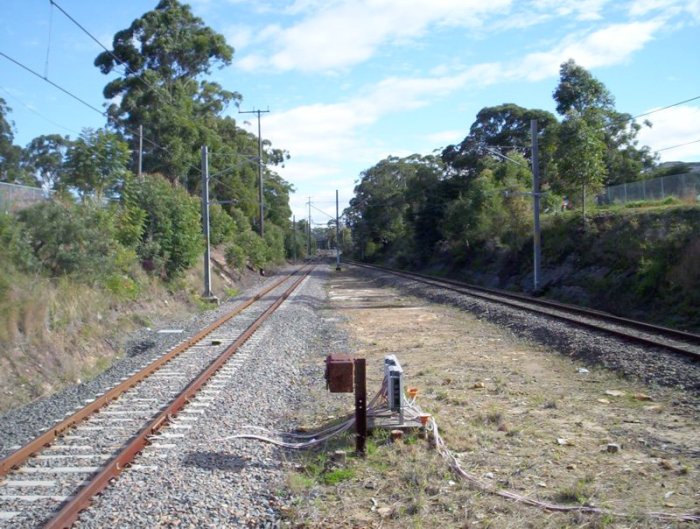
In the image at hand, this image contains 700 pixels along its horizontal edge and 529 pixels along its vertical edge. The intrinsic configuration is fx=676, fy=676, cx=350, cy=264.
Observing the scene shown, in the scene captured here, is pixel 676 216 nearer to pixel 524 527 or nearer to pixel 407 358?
pixel 407 358

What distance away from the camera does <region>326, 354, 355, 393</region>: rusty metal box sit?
26.6 feet

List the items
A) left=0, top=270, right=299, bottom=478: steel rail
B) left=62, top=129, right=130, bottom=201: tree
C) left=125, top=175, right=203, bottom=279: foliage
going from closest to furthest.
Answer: left=0, top=270, right=299, bottom=478: steel rail → left=62, top=129, right=130, bottom=201: tree → left=125, top=175, right=203, bottom=279: foliage

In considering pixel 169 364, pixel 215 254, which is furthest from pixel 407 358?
pixel 215 254

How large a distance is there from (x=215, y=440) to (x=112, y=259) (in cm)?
1172

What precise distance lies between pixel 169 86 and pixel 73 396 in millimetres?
43635

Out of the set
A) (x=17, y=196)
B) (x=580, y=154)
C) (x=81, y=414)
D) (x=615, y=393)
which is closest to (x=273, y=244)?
(x=580, y=154)

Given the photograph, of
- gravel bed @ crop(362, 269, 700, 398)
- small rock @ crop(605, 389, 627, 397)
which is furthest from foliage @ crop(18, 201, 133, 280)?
small rock @ crop(605, 389, 627, 397)

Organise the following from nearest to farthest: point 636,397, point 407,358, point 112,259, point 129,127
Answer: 1. point 636,397
2. point 407,358
3. point 112,259
4. point 129,127

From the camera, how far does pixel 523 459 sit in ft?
23.4

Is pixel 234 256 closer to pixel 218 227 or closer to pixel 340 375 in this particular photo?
pixel 218 227

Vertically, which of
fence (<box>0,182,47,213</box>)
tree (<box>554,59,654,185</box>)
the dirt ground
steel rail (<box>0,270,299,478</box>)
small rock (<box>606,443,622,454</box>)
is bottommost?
the dirt ground

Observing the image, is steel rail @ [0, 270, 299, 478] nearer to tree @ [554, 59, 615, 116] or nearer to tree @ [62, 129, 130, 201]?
tree @ [62, 129, 130, 201]

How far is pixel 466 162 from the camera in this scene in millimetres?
57844

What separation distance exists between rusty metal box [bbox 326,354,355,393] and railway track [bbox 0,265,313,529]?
187cm
